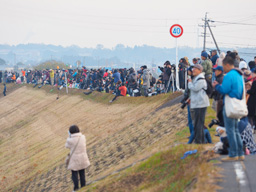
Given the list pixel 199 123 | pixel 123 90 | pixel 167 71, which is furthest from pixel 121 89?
pixel 199 123

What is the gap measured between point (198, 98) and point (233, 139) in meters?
2.04

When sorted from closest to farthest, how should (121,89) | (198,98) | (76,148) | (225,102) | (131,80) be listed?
(225,102) < (198,98) < (76,148) < (131,80) < (121,89)

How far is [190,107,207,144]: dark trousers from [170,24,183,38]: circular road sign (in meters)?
9.01

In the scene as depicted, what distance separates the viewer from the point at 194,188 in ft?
24.1

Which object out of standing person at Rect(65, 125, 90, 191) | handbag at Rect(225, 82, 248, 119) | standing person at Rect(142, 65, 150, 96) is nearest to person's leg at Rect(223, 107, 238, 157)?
handbag at Rect(225, 82, 248, 119)

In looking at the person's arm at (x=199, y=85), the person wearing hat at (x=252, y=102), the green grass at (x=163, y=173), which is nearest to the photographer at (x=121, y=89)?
the person wearing hat at (x=252, y=102)

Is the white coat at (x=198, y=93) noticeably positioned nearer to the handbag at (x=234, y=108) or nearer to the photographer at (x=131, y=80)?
the handbag at (x=234, y=108)

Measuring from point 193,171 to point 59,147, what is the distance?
18270 mm

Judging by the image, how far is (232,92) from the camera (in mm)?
8430

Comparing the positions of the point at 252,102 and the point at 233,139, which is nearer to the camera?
the point at 233,139

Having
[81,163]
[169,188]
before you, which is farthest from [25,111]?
[169,188]

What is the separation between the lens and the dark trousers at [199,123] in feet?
34.8

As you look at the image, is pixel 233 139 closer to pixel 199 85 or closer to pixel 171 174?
pixel 171 174

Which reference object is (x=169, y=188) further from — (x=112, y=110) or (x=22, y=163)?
(x=112, y=110)
